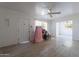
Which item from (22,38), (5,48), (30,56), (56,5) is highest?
(56,5)

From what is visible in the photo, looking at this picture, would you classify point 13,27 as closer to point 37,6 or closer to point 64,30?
point 37,6

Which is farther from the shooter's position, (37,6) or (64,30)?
(64,30)

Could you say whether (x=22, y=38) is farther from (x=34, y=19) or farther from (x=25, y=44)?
(x=34, y=19)

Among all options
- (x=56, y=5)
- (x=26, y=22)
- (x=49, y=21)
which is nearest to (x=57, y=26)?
(x=49, y=21)

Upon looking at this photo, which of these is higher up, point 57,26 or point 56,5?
point 56,5

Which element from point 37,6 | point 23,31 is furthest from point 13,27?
point 37,6

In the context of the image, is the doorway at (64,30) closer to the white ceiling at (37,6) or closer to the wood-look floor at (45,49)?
the wood-look floor at (45,49)

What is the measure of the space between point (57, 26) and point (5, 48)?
1.01m

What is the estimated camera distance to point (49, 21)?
2.48m

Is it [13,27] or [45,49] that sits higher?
[13,27]

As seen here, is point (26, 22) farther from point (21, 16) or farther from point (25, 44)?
point (25, 44)

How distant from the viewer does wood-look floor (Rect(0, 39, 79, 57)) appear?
2.38 metres

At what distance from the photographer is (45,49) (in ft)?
8.00

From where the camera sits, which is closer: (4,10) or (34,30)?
(4,10)
